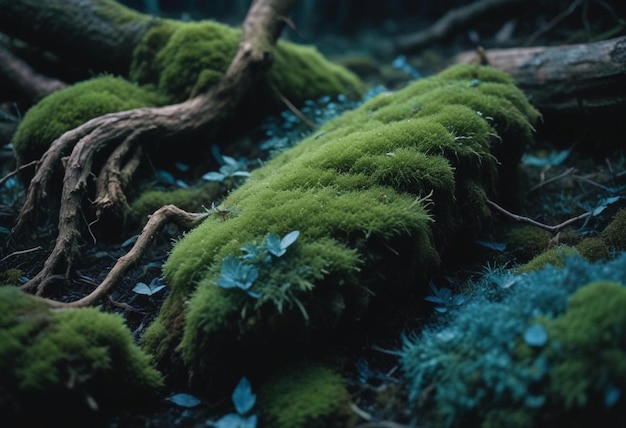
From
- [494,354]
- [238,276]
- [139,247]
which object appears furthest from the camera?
[139,247]

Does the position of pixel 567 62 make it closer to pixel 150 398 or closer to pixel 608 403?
pixel 608 403

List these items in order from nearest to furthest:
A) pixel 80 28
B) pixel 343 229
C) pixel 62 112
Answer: pixel 343 229 → pixel 62 112 → pixel 80 28

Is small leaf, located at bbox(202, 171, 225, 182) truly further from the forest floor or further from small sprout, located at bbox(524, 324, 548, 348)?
small sprout, located at bbox(524, 324, 548, 348)

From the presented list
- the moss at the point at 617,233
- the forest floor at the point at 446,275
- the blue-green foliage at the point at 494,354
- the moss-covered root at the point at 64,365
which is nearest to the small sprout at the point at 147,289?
the forest floor at the point at 446,275

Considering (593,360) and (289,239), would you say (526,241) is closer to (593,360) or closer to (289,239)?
(593,360)

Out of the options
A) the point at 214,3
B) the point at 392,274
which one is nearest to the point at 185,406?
the point at 392,274

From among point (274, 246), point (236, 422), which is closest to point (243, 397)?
point (236, 422)

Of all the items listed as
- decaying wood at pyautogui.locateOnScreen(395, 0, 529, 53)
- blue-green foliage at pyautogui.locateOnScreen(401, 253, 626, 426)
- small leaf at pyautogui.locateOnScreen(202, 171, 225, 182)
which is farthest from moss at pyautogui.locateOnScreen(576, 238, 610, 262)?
decaying wood at pyautogui.locateOnScreen(395, 0, 529, 53)
